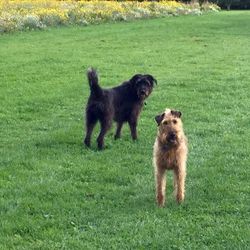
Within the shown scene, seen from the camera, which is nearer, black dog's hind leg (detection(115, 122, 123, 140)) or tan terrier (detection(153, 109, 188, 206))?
tan terrier (detection(153, 109, 188, 206))

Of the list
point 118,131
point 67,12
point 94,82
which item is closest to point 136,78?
point 118,131

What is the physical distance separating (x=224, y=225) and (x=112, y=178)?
195cm

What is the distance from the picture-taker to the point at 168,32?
2733 centimetres

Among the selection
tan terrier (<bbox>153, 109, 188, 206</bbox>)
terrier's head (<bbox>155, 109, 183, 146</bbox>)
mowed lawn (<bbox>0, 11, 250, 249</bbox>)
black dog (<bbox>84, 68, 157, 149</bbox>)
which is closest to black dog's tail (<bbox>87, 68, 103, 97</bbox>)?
black dog (<bbox>84, 68, 157, 149</bbox>)

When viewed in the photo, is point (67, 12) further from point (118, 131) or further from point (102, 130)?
point (102, 130)

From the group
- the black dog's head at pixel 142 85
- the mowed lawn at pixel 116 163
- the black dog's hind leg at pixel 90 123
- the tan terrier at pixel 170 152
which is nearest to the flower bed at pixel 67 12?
the mowed lawn at pixel 116 163

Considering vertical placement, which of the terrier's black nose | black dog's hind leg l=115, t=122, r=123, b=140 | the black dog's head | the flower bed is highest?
the terrier's black nose

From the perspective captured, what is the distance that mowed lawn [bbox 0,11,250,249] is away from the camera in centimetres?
597

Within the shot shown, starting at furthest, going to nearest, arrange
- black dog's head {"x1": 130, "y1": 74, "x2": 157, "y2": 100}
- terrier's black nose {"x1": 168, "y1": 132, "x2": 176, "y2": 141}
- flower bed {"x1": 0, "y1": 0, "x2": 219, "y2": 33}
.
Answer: flower bed {"x1": 0, "y1": 0, "x2": 219, "y2": 33}
black dog's head {"x1": 130, "y1": 74, "x2": 157, "y2": 100}
terrier's black nose {"x1": 168, "y1": 132, "x2": 176, "y2": 141}

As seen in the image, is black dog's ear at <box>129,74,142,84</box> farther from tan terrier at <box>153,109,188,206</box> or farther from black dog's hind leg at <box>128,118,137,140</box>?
tan terrier at <box>153,109,188,206</box>

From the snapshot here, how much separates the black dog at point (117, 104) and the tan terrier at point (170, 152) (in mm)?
2406

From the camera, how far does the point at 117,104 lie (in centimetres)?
965

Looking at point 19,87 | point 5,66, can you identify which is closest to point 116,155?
point 19,87

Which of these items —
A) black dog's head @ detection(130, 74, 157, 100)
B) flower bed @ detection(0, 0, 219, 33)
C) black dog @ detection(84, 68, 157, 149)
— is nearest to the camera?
black dog @ detection(84, 68, 157, 149)
